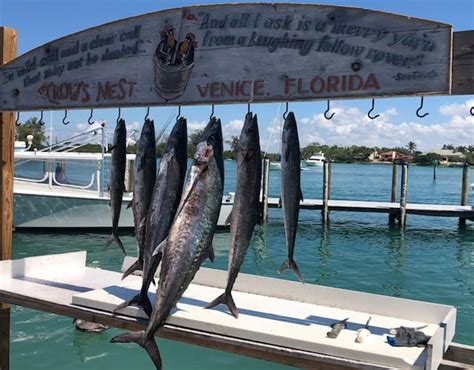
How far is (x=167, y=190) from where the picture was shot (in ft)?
10.5

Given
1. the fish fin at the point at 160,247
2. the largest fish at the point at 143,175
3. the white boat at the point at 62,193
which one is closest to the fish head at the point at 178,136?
the largest fish at the point at 143,175

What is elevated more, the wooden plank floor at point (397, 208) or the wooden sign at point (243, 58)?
the wooden sign at point (243, 58)

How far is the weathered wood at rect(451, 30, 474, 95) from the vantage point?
9.32 ft

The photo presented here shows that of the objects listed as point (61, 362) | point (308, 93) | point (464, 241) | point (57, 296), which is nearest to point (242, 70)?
point (308, 93)

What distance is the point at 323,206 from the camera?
2470 cm

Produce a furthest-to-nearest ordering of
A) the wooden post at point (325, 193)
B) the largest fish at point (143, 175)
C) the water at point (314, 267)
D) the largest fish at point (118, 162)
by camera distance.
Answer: the wooden post at point (325, 193) < the water at point (314, 267) < the largest fish at point (118, 162) < the largest fish at point (143, 175)

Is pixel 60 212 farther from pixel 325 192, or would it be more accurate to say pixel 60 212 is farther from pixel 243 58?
pixel 243 58

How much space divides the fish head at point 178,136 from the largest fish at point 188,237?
0.21 metres

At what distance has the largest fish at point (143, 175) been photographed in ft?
11.1

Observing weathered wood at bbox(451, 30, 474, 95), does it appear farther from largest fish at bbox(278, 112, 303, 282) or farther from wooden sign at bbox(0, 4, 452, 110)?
largest fish at bbox(278, 112, 303, 282)

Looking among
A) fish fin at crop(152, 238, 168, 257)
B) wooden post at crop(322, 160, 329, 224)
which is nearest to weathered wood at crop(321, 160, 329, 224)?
wooden post at crop(322, 160, 329, 224)

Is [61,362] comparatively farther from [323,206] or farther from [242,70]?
[323,206]

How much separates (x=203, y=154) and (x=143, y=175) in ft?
1.79

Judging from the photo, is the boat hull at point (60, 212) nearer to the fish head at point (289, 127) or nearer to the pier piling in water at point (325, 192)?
the pier piling in water at point (325, 192)
